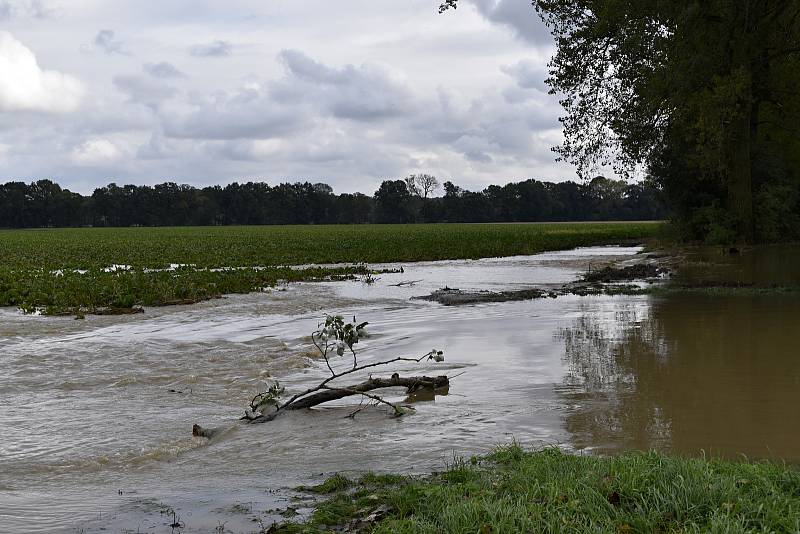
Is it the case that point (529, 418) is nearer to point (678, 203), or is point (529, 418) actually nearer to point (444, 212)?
point (678, 203)

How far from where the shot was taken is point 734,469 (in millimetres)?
4492

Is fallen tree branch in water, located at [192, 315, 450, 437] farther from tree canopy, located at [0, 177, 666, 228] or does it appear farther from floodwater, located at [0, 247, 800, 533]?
tree canopy, located at [0, 177, 666, 228]

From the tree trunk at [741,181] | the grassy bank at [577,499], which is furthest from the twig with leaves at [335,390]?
the tree trunk at [741,181]

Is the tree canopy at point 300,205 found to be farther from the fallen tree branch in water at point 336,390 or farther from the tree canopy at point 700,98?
the fallen tree branch in water at point 336,390

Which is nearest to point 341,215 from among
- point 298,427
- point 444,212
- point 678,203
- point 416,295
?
point 444,212

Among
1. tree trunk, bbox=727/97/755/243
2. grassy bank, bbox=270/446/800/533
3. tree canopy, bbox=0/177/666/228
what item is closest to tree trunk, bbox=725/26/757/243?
tree trunk, bbox=727/97/755/243

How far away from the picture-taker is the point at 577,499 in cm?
405

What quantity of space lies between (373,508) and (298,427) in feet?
7.98

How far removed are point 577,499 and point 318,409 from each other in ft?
12.4

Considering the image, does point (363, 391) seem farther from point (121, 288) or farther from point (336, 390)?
point (121, 288)

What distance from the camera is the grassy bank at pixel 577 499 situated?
12.4ft

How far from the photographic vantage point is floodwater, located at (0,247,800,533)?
5250 millimetres

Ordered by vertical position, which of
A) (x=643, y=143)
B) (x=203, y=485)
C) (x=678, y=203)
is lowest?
(x=203, y=485)

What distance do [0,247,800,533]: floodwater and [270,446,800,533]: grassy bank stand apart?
0.47m
